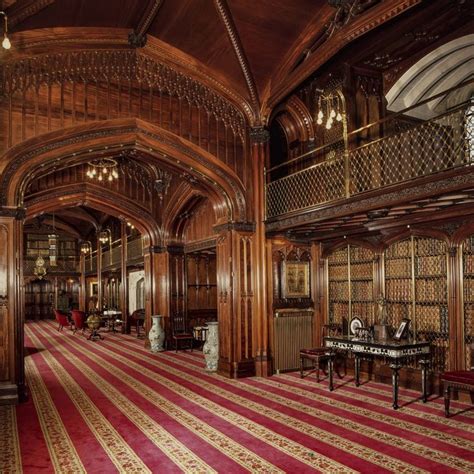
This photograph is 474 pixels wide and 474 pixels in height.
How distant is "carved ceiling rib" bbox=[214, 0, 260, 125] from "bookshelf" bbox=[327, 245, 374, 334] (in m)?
3.44

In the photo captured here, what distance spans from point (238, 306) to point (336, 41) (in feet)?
16.7

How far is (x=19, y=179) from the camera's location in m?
8.25

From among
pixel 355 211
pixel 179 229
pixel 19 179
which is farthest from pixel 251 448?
pixel 179 229

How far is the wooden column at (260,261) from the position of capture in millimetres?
9773

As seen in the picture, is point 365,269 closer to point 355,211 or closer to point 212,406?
point 355,211

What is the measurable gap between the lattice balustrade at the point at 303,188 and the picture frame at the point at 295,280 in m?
1.21

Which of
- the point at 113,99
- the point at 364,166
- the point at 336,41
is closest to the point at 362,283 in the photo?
the point at 364,166

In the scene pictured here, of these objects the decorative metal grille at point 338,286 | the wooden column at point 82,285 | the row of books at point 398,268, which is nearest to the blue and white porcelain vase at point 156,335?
the decorative metal grille at point 338,286

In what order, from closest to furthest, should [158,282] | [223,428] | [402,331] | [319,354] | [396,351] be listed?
[223,428]
[396,351]
[402,331]
[319,354]
[158,282]

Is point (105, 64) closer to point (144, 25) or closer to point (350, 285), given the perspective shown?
point (144, 25)

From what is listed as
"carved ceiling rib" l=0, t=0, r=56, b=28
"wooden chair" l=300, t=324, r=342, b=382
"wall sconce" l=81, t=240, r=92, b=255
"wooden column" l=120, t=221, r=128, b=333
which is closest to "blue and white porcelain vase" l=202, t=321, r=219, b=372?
"wooden chair" l=300, t=324, r=342, b=382

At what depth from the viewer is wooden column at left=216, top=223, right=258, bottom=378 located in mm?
9664

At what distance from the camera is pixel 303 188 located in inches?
376

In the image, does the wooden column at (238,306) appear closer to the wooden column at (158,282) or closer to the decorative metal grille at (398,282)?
the decorative metal grille at (398,282)
